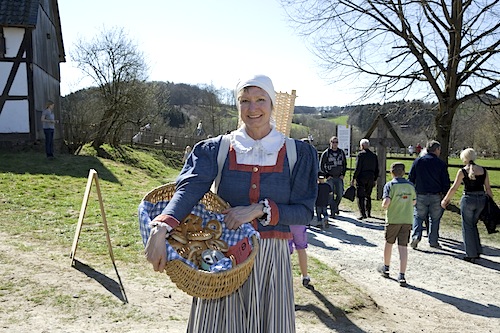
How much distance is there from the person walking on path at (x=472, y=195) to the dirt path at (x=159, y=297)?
36 centimetres

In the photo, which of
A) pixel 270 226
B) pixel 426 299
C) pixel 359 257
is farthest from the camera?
pixel 359 257

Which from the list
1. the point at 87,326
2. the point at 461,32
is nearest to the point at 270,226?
the point at 87,326

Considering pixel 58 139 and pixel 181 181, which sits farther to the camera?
pixel 58 139

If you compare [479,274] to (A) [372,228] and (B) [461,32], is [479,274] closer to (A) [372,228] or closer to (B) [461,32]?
(A) [372,228]

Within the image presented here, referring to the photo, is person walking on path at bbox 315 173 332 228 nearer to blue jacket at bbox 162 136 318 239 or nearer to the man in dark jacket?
the man in dark jacket

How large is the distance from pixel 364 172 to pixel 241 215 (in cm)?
860

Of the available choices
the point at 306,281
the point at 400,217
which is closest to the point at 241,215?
the point at 306,281

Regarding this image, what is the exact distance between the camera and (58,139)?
19.1 m

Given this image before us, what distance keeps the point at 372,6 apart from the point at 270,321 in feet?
38.7

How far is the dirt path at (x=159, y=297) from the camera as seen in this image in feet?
13.8

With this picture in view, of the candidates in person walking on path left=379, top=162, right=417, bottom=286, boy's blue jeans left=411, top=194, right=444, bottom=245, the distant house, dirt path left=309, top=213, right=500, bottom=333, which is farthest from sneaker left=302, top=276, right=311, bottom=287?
the distant house

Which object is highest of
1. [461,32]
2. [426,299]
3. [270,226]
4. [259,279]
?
[461,32]

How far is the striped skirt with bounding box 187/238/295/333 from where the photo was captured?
245 cm

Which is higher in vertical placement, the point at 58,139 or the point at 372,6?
the point at 372,6
